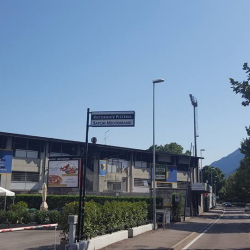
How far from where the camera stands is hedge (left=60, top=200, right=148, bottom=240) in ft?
43.5

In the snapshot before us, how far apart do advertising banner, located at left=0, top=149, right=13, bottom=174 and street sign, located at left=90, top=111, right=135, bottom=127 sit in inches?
1217

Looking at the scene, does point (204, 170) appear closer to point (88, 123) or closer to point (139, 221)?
point (139, 221)

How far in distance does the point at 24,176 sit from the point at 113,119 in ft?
111

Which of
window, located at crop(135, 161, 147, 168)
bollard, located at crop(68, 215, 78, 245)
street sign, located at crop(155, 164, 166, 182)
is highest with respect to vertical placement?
window, located at crop(135, 161, 147, 168)

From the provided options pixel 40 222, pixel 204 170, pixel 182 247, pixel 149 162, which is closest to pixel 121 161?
pixel 149 162

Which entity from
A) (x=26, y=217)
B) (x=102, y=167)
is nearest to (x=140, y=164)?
(x=102, y=167)

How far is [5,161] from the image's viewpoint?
41.1 meters

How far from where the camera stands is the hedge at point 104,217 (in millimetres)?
13250

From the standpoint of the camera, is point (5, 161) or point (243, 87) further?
point (5, 161)

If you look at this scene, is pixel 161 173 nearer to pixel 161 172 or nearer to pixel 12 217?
pixel 161 172

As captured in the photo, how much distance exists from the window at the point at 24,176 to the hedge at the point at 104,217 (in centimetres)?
2727

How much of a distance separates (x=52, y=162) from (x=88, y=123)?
897 inches

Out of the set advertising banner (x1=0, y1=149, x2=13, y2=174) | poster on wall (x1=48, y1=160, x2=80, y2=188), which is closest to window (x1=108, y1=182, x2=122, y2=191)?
advertising banner (x1=0, y1=149, x2=13, y2=174)

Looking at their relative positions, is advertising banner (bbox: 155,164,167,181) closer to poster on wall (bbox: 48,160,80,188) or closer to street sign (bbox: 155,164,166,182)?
street sign (bbox: 155,164,166,182)
